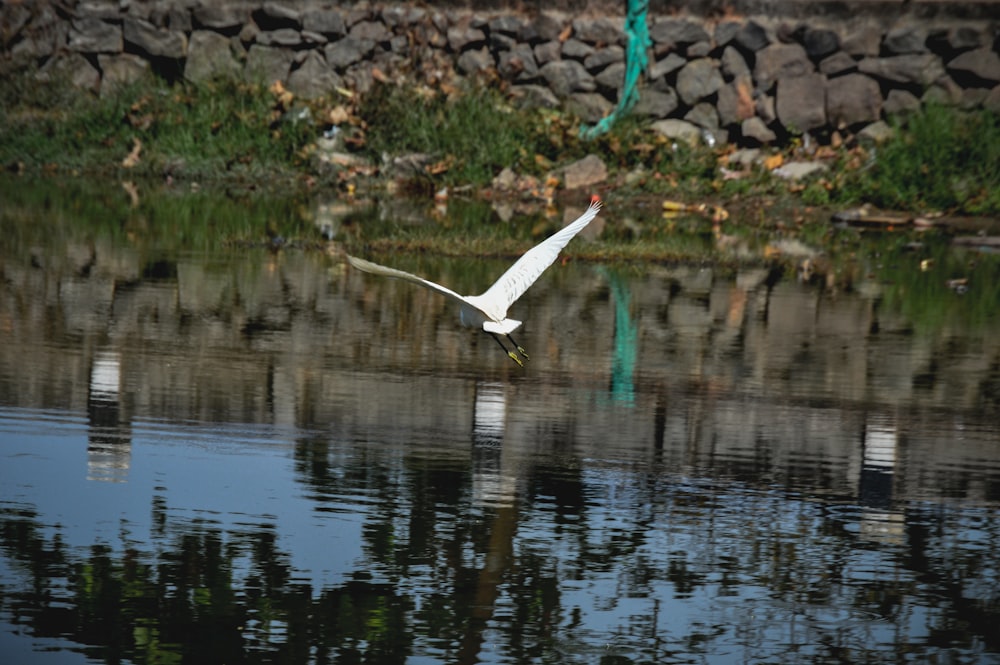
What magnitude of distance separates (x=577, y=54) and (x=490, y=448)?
1430 centimetres

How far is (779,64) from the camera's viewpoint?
66.5 feet

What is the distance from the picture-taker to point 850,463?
737 centimetres

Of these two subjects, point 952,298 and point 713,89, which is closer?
point 952,298

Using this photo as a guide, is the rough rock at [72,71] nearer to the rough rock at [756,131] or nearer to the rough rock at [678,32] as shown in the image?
Answer: the rough rock at [678,32]

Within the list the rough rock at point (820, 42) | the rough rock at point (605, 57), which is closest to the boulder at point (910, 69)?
the rough rock at point (820, 42)

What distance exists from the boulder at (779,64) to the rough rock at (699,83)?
0.56 meters

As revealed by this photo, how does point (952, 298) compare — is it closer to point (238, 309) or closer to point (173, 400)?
point (238, 309)

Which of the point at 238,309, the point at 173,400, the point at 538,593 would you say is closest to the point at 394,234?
the point at 238,309

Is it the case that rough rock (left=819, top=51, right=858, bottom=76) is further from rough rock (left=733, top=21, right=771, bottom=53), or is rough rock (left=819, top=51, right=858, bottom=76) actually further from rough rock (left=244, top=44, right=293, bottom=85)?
rough rock (left=244, top=44, right=293, bottom=85)

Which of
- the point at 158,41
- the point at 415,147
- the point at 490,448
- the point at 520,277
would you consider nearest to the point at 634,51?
the point at 415,147

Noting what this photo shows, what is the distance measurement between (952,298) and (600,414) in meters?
5.50

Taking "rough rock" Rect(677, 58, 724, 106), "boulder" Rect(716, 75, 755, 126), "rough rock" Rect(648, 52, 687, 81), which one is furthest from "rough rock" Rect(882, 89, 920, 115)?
"rough rock" Rect(648, 52, 687, 81)

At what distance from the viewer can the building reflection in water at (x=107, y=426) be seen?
673 centimetres

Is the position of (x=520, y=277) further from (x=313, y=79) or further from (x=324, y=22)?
(x=324, y=22)
